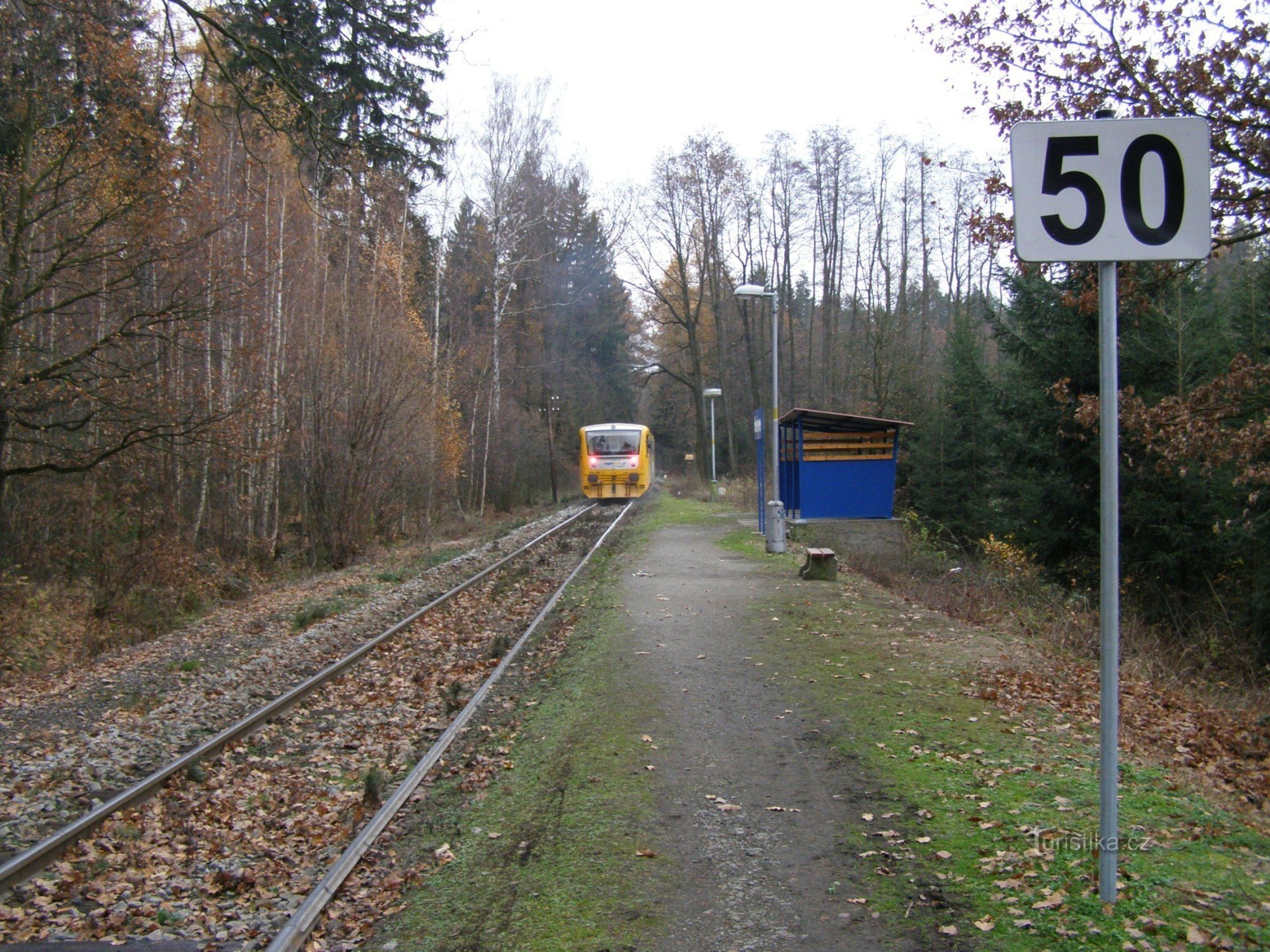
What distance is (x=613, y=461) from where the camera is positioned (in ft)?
119

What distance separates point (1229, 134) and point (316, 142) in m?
8.75

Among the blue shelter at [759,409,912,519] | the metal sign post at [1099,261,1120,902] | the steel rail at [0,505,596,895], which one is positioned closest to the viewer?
the metal sign post at [1099,261,1120,902]

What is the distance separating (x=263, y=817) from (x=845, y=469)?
642 inches

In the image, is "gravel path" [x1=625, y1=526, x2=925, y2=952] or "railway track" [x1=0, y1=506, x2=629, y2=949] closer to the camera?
"gravel path" [x1=625, y1=526, x2=925, y2=952]

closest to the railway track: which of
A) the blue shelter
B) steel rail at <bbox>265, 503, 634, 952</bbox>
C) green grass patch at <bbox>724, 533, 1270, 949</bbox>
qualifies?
steel rail at <bbox>265, 503, 634, 952</bbox>

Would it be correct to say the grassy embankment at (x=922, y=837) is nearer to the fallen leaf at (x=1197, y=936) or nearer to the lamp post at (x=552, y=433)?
the fallen leaf at (x=1197, y=936)

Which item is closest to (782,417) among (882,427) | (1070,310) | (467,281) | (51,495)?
(882,427)

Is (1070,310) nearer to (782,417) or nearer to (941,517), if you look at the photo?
(782,417)

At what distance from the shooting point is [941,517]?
3019 cm

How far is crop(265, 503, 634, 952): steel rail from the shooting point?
13.9ft

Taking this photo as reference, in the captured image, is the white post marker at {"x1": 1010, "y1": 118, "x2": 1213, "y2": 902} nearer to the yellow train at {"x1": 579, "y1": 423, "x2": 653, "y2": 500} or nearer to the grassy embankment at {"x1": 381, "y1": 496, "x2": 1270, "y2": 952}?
the grassy embankment at {"x1": 381, "y1": 496, "x2": 1270, "y2": 952}

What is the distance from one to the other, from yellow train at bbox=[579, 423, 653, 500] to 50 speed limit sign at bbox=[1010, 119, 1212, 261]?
105 feet

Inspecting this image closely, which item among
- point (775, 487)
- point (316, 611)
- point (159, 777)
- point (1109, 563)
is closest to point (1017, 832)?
point (1109, 563)

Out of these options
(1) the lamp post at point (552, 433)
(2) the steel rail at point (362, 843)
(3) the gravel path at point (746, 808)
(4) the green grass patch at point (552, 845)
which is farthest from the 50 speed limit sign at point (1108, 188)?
(1) the lamp post at point (552, 433)
